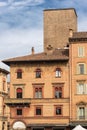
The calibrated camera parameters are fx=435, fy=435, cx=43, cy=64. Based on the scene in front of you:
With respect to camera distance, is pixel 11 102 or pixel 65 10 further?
pixel 65 10

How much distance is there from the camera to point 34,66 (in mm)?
69938

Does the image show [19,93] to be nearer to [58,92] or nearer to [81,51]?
[58,92]

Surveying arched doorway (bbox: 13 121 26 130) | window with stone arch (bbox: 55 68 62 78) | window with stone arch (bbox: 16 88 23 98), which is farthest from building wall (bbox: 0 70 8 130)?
window with stone arch (bbox: 55 68 62 78)

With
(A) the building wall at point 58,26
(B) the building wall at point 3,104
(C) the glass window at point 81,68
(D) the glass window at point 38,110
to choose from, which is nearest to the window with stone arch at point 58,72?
(C) the glass window at point 81,68

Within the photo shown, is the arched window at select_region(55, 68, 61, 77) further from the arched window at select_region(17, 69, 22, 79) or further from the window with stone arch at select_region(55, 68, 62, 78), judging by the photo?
the arched window at select_region(17, 69, 22, 79)

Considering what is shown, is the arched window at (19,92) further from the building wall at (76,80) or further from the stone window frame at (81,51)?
the stone window frame at (81,51)

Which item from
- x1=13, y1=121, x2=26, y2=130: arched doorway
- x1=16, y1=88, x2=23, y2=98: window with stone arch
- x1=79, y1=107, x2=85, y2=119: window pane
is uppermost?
x1=16, y1=88, x2=23, y2=98: window with stone arch

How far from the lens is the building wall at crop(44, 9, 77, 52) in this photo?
303 ft

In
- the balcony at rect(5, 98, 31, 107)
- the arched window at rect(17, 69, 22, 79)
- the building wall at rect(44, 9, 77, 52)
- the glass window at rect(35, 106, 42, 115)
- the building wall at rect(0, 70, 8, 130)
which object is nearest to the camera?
the glass window at rect(35, 106, 42, 115)

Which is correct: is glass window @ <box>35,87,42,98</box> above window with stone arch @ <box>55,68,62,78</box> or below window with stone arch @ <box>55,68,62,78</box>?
below

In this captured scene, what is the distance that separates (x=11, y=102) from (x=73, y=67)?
11265 millimetres

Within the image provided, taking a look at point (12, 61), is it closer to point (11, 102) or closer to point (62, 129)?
point (11, 102)

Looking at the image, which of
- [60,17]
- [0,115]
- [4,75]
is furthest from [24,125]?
[60,17]

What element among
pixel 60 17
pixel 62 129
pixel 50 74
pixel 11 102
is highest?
pixel 60 17
